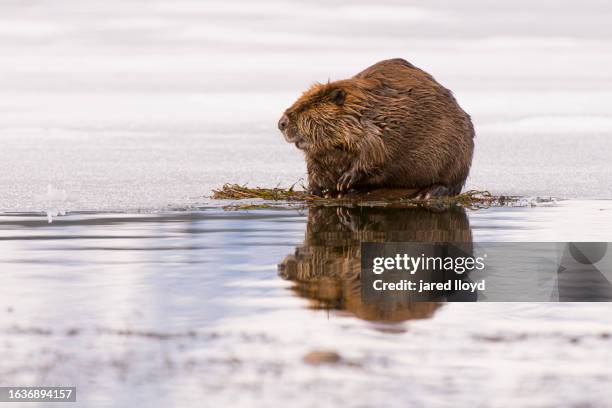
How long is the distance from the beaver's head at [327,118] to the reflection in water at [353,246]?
889mm

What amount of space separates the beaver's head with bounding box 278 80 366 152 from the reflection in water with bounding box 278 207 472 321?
889 millimetres

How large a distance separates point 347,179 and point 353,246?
4.54m

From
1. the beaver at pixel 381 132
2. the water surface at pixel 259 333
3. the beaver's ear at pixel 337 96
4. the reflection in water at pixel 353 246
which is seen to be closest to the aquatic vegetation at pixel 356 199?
the beaver at pixel 381 132

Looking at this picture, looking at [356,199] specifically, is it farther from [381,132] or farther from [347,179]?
[381,132]

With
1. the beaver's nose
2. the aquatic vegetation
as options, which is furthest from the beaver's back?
the beaver's nose

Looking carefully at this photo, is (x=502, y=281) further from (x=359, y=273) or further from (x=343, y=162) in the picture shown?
(x=343, y=162)

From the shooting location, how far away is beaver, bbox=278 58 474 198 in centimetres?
1266

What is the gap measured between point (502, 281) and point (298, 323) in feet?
6.01

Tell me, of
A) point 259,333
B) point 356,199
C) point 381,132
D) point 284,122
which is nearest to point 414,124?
point 381,132

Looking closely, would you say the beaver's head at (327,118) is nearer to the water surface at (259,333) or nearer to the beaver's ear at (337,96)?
the beaver's ear at (337,96)

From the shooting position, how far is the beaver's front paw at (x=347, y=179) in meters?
12.9

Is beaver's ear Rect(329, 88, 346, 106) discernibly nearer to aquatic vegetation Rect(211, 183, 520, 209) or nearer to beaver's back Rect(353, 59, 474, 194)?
beaver's back Rect(353, 59, 474, 194)

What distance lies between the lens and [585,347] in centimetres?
483

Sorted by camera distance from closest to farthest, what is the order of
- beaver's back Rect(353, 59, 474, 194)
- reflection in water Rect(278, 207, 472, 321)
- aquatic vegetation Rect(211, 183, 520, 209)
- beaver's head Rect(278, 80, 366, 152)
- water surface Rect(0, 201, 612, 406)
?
water surface Rect(0, 201, 612, 406) → reflection in water Rect(278, 207, 472, 321) → beaver's head Rect(278, 80, 366, 152) → aquatic vegetation Rect(211, 183, 520, 209) → beaver's back Rect(353, 59, 474, 194)
